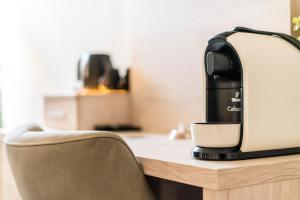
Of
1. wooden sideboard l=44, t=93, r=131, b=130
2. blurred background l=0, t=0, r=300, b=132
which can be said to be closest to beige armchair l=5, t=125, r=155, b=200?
blurred background l=0, t=0, r=300, b=132

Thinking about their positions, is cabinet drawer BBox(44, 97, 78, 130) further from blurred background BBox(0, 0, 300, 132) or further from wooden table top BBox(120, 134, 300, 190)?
wooden table top BBox(120, 134, 300, 190)

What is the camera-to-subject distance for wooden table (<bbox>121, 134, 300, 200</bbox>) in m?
0.89

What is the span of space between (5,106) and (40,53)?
49 cm

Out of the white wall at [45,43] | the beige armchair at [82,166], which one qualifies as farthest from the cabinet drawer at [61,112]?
the beige armchair at [82,166]

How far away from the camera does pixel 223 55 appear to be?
1.06 m

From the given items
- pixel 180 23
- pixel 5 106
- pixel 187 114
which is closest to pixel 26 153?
pixel 187 114

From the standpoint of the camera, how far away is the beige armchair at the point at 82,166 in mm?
1007

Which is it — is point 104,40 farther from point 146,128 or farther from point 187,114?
point 187,114

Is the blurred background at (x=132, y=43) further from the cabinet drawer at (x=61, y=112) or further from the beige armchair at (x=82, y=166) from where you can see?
the beige armchair at (x=82, y=166)

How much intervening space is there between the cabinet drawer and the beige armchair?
107cm

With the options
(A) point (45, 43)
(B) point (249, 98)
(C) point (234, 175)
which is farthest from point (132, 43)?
(C) point (234, 175)

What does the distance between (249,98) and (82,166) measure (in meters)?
0.41

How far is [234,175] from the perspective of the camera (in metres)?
0.90

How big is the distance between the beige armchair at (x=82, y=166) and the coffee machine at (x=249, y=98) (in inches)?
6.5
